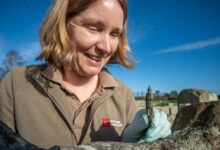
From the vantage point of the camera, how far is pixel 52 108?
255 cm

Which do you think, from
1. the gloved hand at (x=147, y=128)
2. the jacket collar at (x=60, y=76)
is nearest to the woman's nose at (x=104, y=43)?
the jacket collar at (x=60, y=76)

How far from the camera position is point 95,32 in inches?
99.8

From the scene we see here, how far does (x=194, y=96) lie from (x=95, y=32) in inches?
411

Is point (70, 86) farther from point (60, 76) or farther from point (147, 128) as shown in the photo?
point (147, 128)

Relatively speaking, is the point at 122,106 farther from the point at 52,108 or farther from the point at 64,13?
the point at 64,13

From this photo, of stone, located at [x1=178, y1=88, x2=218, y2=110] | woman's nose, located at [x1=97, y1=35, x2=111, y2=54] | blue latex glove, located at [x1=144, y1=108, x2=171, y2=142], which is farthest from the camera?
stone, located at [x1=178, y1=88, x2=218, y2=110]

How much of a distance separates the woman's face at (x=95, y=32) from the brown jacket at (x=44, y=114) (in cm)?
36

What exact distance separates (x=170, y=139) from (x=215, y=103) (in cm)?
38

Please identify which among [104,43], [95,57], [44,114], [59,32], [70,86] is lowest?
[44,114]

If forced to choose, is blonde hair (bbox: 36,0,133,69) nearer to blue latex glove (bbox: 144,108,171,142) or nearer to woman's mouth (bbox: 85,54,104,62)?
woman's mouth (bbox: 85,54,104,62)

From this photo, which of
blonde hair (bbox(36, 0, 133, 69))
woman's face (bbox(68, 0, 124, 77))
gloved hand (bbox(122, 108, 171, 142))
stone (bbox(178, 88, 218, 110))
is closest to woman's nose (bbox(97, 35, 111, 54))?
woman's face (bbox(68, 0, 124, 77))

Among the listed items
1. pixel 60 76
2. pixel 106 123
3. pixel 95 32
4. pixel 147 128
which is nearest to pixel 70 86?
pixel 60 76

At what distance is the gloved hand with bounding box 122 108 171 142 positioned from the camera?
1.65 metres

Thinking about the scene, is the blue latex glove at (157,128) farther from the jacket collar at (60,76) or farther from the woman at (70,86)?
the jacket collar at (60,76)
